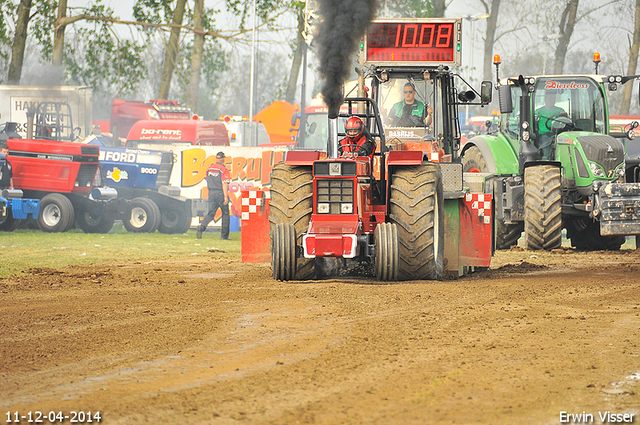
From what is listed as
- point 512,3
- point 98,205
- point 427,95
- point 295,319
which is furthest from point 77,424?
point 512,3

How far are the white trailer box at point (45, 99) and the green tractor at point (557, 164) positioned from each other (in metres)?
18.9

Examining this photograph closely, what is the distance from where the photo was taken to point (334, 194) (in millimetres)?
9523

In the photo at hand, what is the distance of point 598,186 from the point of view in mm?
13734

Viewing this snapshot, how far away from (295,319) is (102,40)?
2255 cm

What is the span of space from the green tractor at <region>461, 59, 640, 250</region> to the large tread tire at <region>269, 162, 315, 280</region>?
5184 mm

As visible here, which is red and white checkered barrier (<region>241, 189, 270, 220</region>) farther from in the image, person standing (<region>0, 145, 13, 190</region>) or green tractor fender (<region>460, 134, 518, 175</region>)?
person standing (<region>0, 145, 13, 190</region>)

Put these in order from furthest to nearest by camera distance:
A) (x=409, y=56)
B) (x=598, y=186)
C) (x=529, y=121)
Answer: (x=529, y=121)
(x=598, y=186)
(x=409, y=56)

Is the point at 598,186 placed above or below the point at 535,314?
above

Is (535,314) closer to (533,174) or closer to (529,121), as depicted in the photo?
(533,174)

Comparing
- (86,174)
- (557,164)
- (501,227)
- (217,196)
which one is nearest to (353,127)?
(557,164)

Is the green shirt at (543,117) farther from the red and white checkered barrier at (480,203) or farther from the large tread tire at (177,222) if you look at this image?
the large tread tire at (177,222)

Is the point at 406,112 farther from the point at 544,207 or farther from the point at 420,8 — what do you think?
the point at 420,8

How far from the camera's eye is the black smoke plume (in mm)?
9953

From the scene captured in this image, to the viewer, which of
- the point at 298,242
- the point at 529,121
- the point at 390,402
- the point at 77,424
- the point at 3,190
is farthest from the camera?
the point at 3,190
